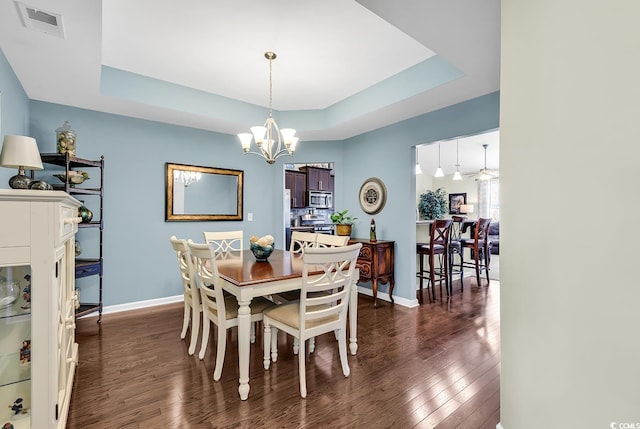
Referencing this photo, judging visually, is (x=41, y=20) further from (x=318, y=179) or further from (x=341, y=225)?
(x=318, y=179)

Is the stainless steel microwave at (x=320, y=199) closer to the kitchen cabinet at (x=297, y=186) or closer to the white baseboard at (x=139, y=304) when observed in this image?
the kitchen cabinet at (x=297, y=186)

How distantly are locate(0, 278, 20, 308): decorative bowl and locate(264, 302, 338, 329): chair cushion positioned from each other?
1394 mm

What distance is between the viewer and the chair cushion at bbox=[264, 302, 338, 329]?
203 centimetres

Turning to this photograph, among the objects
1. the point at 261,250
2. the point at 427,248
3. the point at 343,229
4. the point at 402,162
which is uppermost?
the point at 402,162

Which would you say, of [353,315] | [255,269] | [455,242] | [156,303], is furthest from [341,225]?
[156,303]

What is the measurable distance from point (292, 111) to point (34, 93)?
281 cm

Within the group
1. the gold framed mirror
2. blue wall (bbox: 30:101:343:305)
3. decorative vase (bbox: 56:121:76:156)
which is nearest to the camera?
decorative vase (bbox: 56:121:76:156)

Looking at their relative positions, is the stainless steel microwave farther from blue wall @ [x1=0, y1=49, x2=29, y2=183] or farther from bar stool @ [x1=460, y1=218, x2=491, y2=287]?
blue wall @ [x1=0, y1=49, x2=29, y2=183]

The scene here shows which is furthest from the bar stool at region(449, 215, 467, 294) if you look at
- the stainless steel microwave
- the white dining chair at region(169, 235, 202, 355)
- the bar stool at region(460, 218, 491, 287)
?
the stainless steel microwave

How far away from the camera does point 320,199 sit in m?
8.17

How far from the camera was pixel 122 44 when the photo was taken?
2531 millimetres

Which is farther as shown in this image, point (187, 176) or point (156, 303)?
point (187, 176)

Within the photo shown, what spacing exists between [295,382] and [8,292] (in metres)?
1.67

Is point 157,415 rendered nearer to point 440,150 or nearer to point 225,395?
point 225,395
